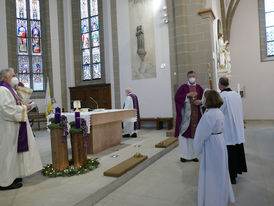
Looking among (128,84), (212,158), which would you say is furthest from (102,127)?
(128,84)

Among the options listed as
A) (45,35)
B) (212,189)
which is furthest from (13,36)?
(212,189)

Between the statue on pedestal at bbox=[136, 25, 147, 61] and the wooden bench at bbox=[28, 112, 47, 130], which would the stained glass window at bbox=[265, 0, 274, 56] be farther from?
the wooden bench at bbox=[28, 112, 47, 130]

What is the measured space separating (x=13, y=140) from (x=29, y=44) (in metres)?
Answer: 9.59

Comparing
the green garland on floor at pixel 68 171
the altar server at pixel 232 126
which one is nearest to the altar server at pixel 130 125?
the green garland on floor at pixel 68 171

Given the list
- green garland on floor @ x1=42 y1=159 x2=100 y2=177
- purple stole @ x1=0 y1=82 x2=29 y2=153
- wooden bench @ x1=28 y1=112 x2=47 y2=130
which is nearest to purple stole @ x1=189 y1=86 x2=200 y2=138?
green garland on floor @ x1=42 y1=159 x2=100 y2=177

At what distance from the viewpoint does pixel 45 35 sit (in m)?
A: 11.9

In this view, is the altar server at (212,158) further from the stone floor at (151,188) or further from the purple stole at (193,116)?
the purple stole at (193,116)

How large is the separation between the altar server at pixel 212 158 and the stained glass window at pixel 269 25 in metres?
11.5

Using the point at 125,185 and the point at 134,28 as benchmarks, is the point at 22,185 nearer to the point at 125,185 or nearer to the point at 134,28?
the point at 125,185

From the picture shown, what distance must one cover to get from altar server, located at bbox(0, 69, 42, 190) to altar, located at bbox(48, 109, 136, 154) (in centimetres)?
139

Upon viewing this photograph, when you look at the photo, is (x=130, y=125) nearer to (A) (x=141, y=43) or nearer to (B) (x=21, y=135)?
(A) (x=141, y=43)

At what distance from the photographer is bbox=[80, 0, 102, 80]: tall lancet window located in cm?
1174

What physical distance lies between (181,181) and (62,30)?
10.6m

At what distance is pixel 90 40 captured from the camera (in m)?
11.9
